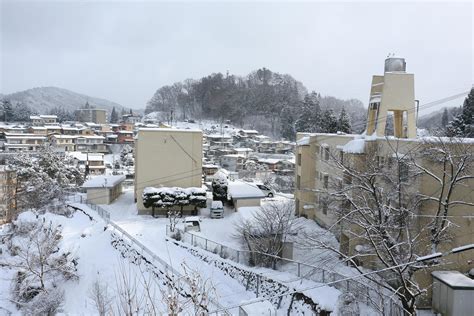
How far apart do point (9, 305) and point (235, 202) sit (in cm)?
1172

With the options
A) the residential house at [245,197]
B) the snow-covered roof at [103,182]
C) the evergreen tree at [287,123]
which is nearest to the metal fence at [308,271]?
the residential house at [245,197]

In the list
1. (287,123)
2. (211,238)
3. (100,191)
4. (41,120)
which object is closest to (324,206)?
(211,238)

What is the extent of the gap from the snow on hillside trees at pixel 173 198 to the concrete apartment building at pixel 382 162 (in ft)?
19.3

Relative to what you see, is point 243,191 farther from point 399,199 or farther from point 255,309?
point 255,309

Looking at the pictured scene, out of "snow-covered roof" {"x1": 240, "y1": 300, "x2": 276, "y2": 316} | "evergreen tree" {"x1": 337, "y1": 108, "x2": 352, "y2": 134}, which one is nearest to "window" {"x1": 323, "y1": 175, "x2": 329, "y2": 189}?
"snow-covered roof" {"x1": 240, "y1": 300, "x2": 276, "y2": 316}

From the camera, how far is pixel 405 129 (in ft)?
52.8

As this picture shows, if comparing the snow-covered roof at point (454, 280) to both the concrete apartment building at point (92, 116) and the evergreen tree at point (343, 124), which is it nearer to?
the evergreen tree at point (343, 124)

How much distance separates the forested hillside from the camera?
73500 millimetres

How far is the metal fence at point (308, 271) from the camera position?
8.52m

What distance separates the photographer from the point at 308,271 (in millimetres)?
11102

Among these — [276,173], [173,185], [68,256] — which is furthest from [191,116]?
[68,256]

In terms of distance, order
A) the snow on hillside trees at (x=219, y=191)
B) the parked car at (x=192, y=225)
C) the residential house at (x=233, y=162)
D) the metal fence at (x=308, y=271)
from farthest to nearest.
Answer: the residential house at (x=233, y=162) < the snow on hillside trees at (x=219, y=191) < the parked car at (x=192, y=225) < the metal fence at (x=308, y=271)

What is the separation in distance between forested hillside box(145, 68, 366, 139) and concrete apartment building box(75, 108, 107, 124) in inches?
531

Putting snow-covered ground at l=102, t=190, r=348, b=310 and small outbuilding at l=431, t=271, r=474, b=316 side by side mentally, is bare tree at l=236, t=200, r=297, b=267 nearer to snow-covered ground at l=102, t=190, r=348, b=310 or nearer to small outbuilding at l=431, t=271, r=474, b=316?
snow-covered ground at l=102, t=190, r=348, b=310
